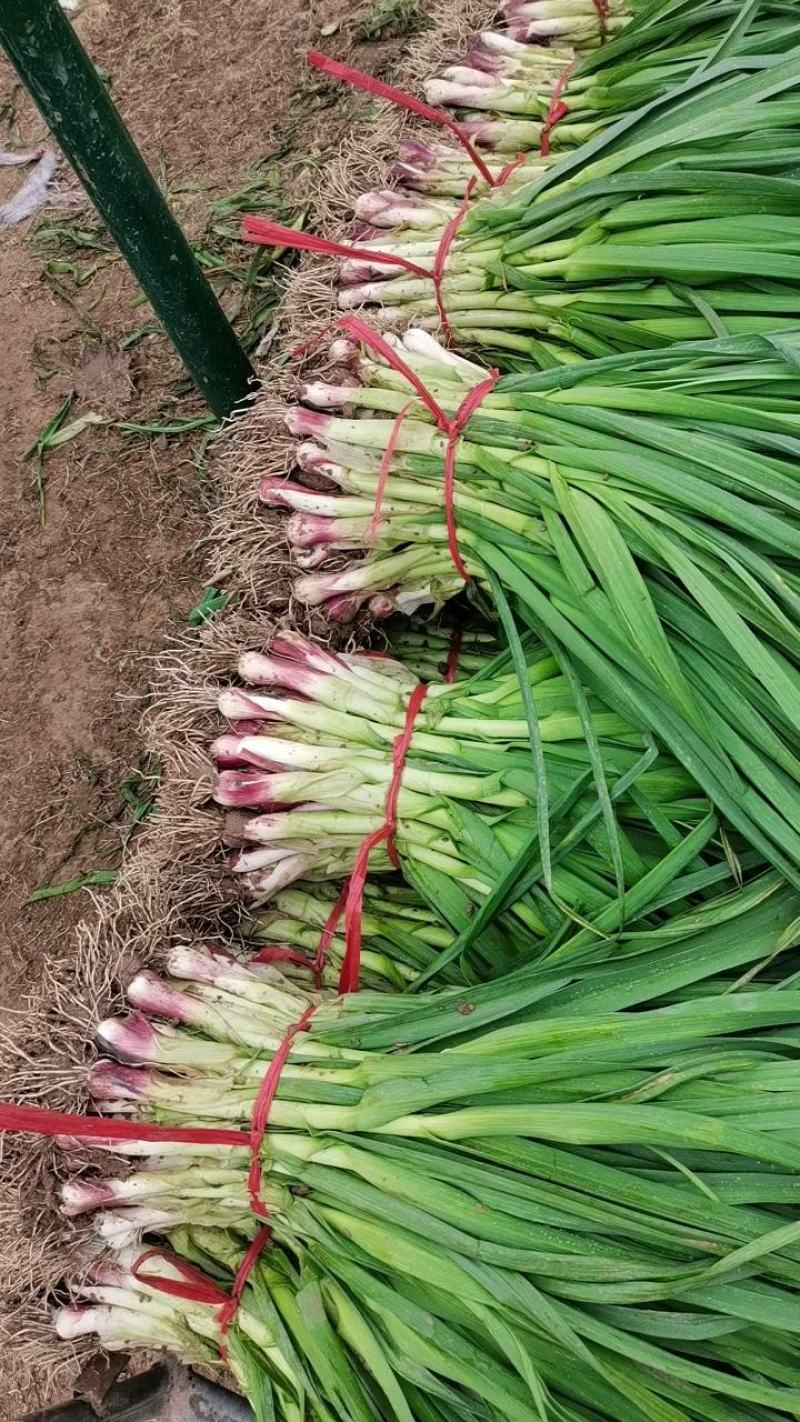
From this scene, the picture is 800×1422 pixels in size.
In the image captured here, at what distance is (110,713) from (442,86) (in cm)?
148

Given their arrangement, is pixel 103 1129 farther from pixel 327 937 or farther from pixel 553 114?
pixel 553 114

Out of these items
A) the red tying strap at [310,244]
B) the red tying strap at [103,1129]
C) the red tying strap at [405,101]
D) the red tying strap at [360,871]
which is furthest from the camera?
the red tying strap at [405,101]

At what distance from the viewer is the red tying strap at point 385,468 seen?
161 cm

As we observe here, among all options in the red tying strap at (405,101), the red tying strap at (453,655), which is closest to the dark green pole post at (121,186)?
the red tying strap at (405,101)

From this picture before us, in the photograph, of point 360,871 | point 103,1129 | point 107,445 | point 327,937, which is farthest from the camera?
point 107,445

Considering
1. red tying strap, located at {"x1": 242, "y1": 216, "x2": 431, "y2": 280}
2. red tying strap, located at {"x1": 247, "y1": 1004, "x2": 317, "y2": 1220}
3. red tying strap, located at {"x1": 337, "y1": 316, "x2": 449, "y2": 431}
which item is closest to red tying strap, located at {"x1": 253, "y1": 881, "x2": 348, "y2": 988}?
red tying strap, located at {"x1": 247, "y1": 1004, "x2": 317, "y2": 1220}

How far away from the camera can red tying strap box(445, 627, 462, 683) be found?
1.80 metres

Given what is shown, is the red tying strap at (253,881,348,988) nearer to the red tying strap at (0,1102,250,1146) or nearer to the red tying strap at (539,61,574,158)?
the red tying strap at (0,1102,250,1146)

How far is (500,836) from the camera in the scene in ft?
4.79

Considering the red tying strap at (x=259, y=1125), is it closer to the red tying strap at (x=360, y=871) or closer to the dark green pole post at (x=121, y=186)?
the red tying strap at (x=360, y=871)

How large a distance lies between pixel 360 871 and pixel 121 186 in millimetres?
1213

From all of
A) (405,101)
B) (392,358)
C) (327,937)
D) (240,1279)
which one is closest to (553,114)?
(405,101)

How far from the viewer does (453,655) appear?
1.82m

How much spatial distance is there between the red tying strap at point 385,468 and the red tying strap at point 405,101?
0.62 meters
